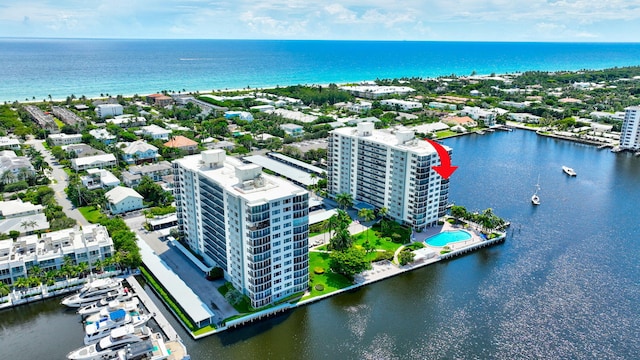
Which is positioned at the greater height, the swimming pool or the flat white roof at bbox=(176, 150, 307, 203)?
the flat white roof at bbox=(176, 150, 307, 203)

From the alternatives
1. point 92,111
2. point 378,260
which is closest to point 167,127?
point 92,111

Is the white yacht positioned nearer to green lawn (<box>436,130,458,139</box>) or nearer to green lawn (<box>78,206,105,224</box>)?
green lawn (<box>78,206,105,224</box>)

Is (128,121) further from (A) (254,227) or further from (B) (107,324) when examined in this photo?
(A) (254,227)

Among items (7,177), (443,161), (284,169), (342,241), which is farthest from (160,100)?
(342,241)

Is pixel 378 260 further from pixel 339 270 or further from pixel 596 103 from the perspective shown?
pixel 596 103

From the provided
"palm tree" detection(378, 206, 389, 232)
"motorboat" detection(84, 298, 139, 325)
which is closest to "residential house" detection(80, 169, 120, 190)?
"motorboat" detection(84, 298, 139, 325)

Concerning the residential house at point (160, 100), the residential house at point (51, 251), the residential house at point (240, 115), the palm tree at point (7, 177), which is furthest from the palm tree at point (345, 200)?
the residential house at point (160, 100)
